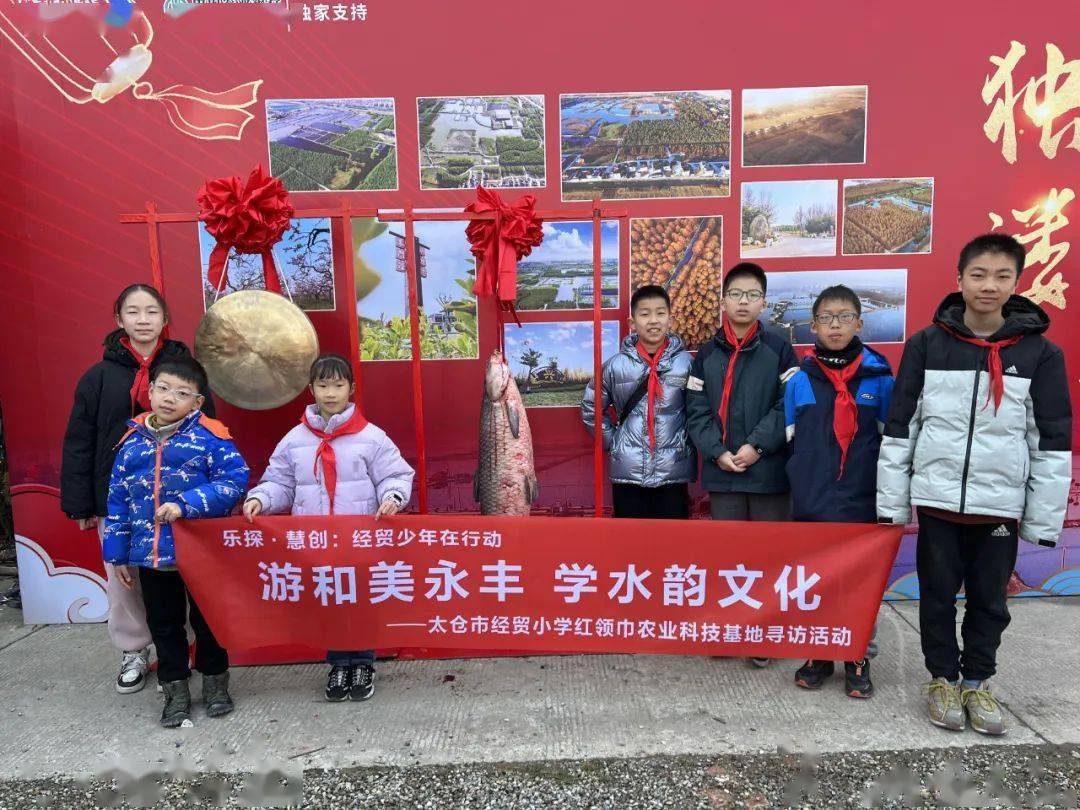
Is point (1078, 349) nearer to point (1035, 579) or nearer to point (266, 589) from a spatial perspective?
point (1035, 579)

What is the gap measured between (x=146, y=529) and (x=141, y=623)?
0.74 m

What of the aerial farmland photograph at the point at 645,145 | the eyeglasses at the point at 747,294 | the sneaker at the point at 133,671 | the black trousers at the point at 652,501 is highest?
the aerial farmland photograph at the point at 645,145

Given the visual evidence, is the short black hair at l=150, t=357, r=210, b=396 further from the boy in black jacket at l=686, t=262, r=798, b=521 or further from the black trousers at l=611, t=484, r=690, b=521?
the boy in black jacket at l=686, t=262, r=798, b=521

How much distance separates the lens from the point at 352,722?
9.08ft

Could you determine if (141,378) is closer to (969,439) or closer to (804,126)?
(969,439)

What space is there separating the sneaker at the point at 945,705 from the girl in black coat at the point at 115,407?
3.37m

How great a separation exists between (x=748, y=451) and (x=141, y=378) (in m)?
2.73

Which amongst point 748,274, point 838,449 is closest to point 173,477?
point 748,274

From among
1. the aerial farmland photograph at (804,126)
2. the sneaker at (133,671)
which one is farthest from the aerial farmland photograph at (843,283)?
the sneaker at (133,671)

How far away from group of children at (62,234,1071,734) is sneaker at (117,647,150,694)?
0.01 meters

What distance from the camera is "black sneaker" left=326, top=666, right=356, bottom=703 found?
2.93m

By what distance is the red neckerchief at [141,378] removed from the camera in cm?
297

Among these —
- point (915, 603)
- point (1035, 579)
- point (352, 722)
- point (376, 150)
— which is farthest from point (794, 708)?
point (376, 150)

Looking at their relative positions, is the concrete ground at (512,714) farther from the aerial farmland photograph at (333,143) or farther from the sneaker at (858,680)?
the aerial farmland photograph at (333,143)
